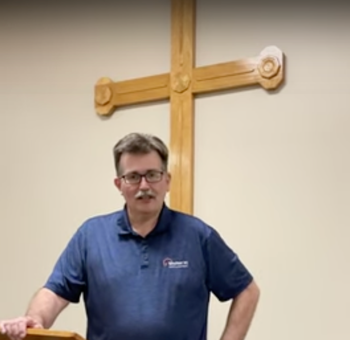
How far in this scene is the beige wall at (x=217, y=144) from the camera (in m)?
2.97

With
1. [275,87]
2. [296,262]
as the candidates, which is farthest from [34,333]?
[275,87]

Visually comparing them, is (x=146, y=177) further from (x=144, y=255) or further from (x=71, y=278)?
(x=71, y=278)

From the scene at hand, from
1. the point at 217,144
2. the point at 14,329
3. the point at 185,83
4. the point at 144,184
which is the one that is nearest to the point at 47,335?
the point at 14,329

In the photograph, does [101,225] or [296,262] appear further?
[296,262]

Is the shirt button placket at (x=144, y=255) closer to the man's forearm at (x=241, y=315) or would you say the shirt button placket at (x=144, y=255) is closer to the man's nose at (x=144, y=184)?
the man's nose at (x=144, y=184)

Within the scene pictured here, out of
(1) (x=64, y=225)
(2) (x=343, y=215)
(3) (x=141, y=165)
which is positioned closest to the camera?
(3) (x=141, y=165)

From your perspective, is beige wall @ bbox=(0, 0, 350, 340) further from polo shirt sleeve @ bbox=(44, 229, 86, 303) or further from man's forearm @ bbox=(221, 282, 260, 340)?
polo shirt sleeve @ bbox=(44, 229, 86, 303)

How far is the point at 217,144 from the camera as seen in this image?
3.24 meters

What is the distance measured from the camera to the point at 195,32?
3385mm

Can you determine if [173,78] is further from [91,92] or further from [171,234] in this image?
[171,234]

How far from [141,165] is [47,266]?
1538 millimetres

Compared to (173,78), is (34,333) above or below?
below

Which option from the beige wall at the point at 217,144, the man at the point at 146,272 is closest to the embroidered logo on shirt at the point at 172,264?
the man at the point at 146,272

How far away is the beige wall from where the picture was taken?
9.74ft
